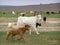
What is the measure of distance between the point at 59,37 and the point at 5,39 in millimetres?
2993

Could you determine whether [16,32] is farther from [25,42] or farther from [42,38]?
[42,38]

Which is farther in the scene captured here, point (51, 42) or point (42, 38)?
point (42, 38)

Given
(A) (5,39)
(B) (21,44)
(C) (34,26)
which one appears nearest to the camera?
(B) (21,44)

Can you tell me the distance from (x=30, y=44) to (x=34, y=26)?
434cm

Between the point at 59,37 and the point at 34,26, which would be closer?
the point at 59,37

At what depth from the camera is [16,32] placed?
14.7 metres

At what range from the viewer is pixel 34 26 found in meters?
18.3

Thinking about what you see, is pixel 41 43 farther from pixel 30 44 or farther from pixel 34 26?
pixel 34 26

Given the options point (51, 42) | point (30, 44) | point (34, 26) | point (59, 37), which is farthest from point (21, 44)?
point (34, 26)

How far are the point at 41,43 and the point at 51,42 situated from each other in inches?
23.1

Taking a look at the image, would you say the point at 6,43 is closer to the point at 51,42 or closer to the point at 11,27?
the point at 11,27

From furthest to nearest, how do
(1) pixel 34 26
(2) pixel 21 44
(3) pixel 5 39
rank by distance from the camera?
(1) pixel 34 26 < (3) pixel 5 39 < (2) pixel 21 44

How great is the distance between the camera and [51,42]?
14.8 m

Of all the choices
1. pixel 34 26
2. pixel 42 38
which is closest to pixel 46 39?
pixel 42 38
